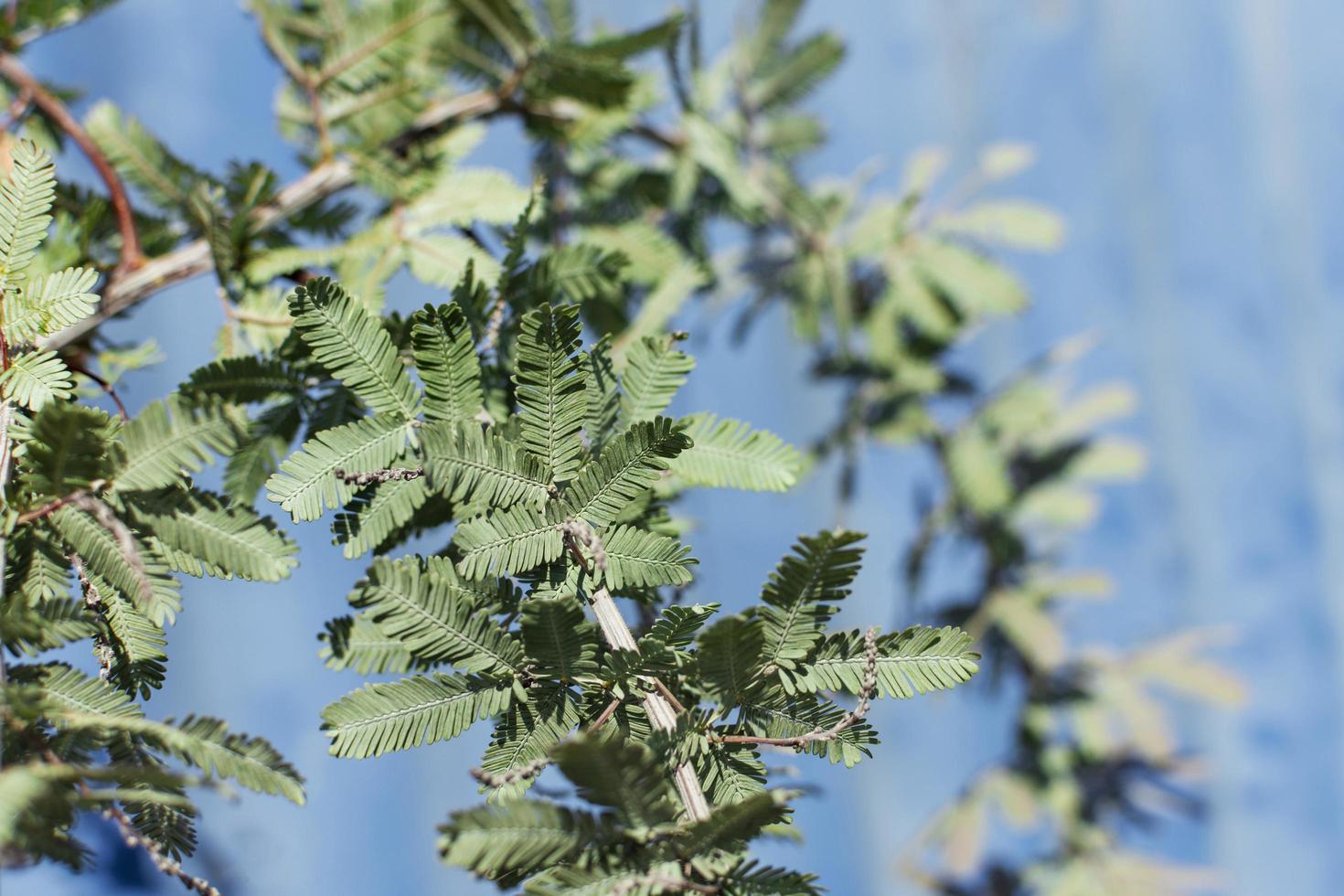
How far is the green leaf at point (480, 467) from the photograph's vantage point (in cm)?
34

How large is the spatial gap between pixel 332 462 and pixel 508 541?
0.07 metres

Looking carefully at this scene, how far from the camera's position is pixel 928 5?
1734mm

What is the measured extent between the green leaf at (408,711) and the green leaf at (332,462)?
0.22 feet

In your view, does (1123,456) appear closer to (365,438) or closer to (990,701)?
(990,701)

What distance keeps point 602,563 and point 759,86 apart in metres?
0.71

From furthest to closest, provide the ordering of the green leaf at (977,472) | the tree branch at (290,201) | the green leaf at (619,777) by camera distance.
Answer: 1. the green leaf at (977,472)
2. the tree branch at (290,201)
3. the green leaf at (619,777)

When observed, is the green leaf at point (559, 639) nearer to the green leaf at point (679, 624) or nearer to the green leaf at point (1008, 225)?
the green leaf at point (679, 624)

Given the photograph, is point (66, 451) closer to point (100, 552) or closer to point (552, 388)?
point (100, 552)

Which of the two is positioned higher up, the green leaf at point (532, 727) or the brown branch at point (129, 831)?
the green leaf at point (532, 727)

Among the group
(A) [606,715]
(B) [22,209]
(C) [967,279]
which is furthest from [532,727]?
(C) [967,279]

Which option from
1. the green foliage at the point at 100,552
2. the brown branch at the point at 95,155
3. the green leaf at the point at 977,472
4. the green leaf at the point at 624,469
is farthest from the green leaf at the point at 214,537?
the green leaf at the point at 977,472

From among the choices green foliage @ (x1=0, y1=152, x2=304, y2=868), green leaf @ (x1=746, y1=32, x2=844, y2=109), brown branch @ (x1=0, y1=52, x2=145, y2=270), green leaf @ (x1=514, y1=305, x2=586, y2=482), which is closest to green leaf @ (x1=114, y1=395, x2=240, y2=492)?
green foliage @ (x1=0, y1=152, x2=304, y2=868)

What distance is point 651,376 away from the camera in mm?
384

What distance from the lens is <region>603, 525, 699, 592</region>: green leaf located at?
34 centimetres
